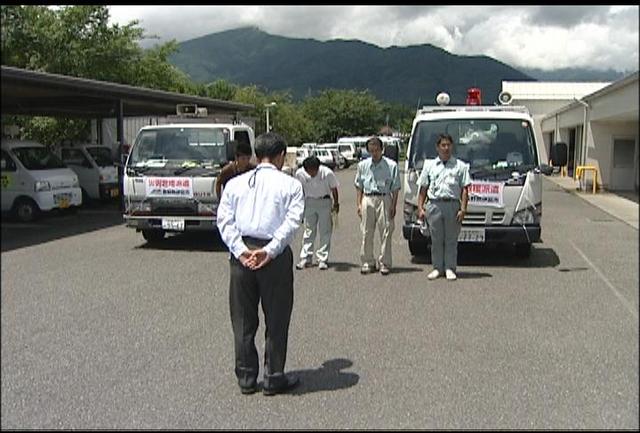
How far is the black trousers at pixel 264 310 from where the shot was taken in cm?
349

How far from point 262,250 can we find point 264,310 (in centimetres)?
46

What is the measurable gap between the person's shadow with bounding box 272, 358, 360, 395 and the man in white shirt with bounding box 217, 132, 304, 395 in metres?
0.19

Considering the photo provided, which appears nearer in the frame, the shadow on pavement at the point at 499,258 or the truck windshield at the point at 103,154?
the shadow on pavement at the point at 499,258

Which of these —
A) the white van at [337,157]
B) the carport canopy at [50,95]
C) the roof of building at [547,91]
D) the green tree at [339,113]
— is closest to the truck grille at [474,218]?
the carport canopy at [50,95]

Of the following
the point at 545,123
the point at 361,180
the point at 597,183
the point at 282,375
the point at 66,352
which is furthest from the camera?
the point at 545,123

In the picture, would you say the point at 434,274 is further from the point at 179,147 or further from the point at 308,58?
the point at 308,58

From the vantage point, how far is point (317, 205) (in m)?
7.64

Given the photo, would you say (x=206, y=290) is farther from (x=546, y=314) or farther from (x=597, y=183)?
(x=597, y=183)

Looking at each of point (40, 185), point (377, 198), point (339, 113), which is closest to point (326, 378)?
point (40, 185)

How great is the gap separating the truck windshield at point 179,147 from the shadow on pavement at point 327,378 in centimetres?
413

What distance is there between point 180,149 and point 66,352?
4.43m

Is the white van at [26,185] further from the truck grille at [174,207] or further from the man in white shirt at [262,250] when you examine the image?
the truck grille at [174,207]

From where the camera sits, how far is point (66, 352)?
13.3ft

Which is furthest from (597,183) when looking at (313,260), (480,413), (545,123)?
(480,413)
